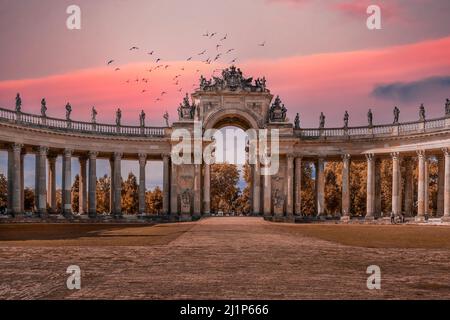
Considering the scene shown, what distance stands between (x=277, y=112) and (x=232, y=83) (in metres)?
9.48

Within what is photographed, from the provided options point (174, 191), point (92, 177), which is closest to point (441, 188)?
point (174, 191)

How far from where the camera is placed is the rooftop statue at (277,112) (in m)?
97.0

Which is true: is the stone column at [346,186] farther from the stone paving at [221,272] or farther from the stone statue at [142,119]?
the stone paving at [221,272]

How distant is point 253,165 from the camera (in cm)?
9556

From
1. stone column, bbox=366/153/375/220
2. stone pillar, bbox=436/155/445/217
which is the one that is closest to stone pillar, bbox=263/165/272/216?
stone column, bbox=366/153/375/220

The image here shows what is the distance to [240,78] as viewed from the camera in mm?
97812

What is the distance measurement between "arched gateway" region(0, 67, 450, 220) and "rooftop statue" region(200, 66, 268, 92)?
178 mm

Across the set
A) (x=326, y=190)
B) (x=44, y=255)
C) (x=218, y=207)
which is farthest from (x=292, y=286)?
(x=218, y=207)

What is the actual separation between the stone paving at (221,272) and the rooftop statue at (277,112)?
65.5 metres

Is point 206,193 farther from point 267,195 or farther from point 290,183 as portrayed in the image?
point 290,183

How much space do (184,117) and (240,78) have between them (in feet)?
40.0

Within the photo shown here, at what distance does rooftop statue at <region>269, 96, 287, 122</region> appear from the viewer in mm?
97000
